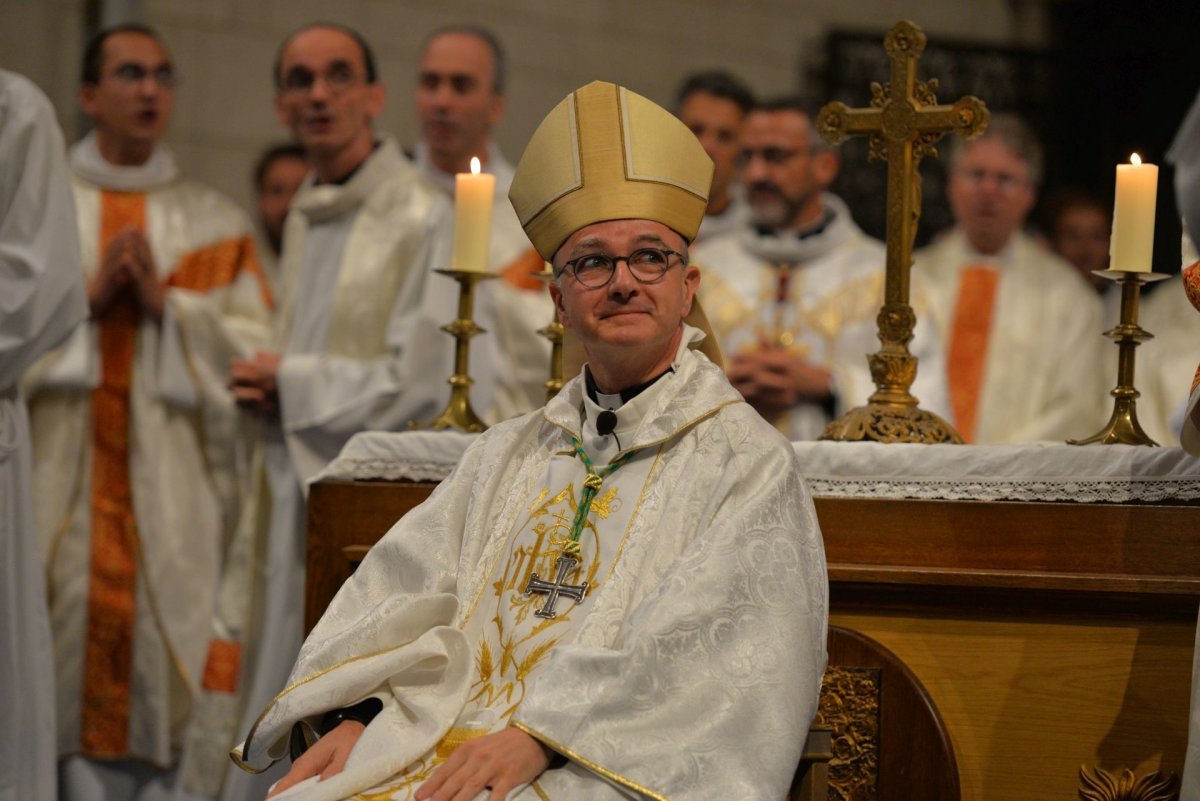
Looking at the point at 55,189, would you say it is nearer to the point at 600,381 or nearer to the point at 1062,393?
the point at 600,381

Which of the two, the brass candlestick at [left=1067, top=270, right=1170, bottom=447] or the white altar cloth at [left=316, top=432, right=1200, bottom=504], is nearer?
the white altar cloth at [left=316, top=432, right=1200, bottom=504]

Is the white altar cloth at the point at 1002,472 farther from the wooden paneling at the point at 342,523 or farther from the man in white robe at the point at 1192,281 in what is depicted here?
the wooden paneling at the point at 342,523

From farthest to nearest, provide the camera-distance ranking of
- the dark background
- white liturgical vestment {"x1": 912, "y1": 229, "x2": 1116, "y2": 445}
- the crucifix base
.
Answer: the dark background, white liturgical vestment {"x1": 912, "y1": 229, "x2": 1116, "y2": 445}, the crucifix base

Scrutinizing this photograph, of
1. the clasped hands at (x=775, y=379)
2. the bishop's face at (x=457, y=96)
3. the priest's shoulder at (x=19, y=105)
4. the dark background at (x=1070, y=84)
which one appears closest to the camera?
the clasped hands at (x=775, y=379)

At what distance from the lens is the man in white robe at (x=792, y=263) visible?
5.93 m

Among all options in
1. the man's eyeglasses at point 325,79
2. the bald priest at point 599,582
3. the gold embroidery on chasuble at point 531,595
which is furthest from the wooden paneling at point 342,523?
the man's eyeglasses at point 325,79

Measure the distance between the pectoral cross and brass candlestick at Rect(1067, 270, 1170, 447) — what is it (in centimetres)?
118

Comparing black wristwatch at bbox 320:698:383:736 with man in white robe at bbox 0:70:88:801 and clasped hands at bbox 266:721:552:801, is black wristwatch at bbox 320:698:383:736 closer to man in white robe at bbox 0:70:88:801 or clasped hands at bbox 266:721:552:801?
clasped hands at bbox 266:721:552:801

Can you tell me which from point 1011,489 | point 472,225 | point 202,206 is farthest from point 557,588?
point 202,206

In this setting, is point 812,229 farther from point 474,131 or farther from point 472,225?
point 472,225

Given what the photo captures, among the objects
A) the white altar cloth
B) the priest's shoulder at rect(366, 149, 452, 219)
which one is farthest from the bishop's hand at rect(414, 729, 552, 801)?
the priest's shoulder at rect(366, 149, 452, 219)

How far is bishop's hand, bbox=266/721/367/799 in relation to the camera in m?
3.01

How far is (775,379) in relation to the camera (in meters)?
4.91

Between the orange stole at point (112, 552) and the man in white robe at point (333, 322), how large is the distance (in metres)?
0.50
